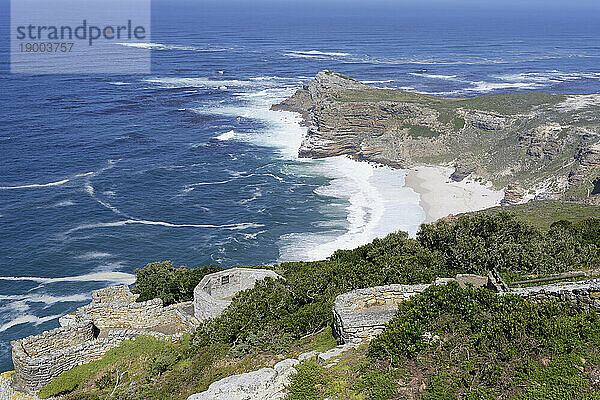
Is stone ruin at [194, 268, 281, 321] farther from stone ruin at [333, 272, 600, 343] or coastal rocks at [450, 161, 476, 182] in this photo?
coastal rocks at [450, 161, 476, 182]

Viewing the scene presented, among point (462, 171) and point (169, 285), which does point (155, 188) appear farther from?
point (462, 171)

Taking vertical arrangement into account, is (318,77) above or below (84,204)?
above

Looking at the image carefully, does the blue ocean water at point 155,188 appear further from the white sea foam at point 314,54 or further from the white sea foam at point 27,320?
the white sea foam at point 314,54

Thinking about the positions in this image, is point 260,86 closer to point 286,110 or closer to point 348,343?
point 286,110

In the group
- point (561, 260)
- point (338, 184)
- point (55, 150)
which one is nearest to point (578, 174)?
point (338, 184)

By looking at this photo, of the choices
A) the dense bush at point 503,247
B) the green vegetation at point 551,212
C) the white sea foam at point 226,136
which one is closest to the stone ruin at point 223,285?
the dense bush at point 503,247

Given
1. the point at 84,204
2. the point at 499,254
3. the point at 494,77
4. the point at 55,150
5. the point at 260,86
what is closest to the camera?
the point at 499,254

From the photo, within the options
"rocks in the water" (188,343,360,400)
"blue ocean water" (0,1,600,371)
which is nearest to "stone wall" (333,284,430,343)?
"rocks in the water" (188,343,360,400)
